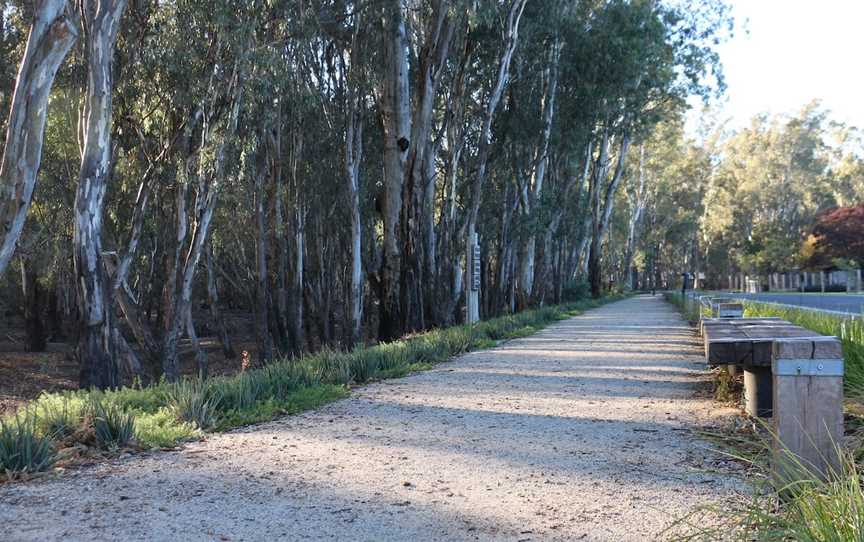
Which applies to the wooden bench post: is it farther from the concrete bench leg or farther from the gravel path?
the concrete bench leg

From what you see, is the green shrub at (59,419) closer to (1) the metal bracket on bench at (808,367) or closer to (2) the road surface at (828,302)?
(1) the metal bracket on bench at (808,367)

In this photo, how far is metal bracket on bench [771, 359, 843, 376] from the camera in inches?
157

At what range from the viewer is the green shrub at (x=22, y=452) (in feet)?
15.4

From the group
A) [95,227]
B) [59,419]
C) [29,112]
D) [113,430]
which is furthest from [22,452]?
[95,227]

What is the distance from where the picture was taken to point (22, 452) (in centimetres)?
479

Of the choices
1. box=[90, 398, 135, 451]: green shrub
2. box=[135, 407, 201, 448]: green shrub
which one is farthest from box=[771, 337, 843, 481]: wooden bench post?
box=[90, 398, 135, 451]: green shrub

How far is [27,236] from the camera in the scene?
23.2m

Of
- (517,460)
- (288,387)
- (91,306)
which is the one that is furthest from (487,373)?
(91,306)

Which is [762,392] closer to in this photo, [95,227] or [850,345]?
[850,345]

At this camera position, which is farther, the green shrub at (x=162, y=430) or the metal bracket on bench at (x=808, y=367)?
the green shrub at (x=162, y=430)

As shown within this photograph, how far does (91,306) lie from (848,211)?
5944cm

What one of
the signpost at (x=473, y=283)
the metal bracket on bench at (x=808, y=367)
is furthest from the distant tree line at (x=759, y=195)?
the metal bracket on bench at (x=808, y=367)

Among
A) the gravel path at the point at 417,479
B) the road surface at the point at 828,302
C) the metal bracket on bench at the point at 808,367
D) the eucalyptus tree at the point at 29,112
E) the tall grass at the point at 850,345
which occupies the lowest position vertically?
the gravel path at the point at 417,479

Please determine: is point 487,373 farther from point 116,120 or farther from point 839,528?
point 116,120
